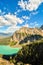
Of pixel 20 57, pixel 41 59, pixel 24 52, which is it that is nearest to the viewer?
pixel 41 59

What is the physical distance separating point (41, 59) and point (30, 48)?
25192 millimetres

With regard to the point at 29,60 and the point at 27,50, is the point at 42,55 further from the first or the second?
the point at 27,50

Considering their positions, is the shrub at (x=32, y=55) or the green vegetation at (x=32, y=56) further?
the shrub at (x=32, y=55)

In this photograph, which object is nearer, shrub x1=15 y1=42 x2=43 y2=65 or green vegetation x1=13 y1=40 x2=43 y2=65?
green vegetation x1=13 y1=40 x2=43 y2=65

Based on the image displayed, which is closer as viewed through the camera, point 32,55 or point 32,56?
point 32,56

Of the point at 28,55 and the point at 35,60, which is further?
the point at 28,55

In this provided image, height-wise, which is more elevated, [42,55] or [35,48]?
[35,48]

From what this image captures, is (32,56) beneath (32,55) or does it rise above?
beneath

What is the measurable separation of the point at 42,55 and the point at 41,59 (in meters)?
3.70

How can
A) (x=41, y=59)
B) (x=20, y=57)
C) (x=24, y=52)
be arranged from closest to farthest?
(x=41, y=59) < (x=20, y=57) < (x=24, y=52)

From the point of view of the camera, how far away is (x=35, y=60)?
129000 mm

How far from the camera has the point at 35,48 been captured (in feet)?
471

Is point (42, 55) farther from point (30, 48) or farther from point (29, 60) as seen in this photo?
point (30, 48)

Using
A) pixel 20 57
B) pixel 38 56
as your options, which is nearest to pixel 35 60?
pixel 38 56
